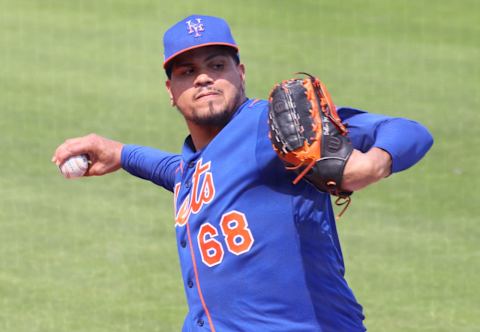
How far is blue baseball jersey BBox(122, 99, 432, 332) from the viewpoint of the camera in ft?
13.2

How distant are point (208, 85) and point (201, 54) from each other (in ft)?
0.46

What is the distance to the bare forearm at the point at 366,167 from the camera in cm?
346

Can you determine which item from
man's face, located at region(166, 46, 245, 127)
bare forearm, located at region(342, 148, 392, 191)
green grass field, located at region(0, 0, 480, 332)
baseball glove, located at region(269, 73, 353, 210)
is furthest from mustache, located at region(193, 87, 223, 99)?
green grass field, located at region(0, 0, 480, 332)

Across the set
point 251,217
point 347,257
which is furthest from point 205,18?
point 347,257

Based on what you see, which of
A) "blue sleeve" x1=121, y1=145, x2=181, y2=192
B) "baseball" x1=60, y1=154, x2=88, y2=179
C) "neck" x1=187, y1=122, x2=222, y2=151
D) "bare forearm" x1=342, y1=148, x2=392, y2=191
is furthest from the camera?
"blue sleeve" x1=121, y1=145, x2=181, y2=192

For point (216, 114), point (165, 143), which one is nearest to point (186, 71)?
point (216, 114)

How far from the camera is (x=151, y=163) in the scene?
205 inches

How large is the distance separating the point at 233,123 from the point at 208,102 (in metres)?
0.13

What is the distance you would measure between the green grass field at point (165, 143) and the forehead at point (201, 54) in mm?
3441

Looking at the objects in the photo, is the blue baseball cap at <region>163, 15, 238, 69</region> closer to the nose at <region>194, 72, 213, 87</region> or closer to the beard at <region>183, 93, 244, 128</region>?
the nose at <region>194, 72, 213, 87</region>

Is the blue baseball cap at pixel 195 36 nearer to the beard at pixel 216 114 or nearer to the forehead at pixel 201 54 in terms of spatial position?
the forehead at pixel 201 54

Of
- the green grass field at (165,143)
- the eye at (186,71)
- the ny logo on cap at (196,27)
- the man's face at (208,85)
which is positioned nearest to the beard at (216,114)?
the man's face at (208,85)

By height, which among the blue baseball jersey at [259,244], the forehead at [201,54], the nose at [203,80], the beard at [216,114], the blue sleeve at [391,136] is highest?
the forehead at [201,54]

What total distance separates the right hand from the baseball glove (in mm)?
1460
